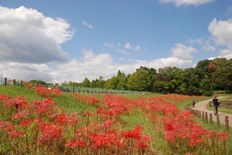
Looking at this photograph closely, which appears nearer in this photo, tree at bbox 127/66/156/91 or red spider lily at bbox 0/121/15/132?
red spider lily at bbox 0/121/15/132

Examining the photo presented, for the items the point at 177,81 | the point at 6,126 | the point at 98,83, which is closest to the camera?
the point at 6,126

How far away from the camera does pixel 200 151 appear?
10570 mm

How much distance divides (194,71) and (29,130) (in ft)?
318

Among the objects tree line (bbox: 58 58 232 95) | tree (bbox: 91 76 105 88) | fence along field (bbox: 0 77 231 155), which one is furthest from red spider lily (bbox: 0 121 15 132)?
tree (bbox: 91 76 105 88)

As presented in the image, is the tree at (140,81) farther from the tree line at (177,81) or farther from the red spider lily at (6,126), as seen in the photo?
the red spider lily at (6,126)

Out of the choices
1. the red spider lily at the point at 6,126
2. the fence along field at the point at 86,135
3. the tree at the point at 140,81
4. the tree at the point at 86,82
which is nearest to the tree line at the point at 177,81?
the tree at the point at 140,81

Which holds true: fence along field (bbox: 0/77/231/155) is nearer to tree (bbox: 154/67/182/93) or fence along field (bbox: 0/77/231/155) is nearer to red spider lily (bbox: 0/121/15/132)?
red spider lily (bbox: 0/121/15/132)

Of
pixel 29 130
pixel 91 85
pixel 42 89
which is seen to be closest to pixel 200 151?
pixel 29 130

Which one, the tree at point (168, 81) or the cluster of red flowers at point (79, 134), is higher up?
the tree at point (168, 81)

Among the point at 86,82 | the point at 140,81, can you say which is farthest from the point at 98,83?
the point at 140,81

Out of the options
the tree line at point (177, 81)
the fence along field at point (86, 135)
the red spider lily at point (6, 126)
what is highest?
the tree line at point (177, 81)

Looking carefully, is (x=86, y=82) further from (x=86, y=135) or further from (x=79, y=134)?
(x=79, y=134)

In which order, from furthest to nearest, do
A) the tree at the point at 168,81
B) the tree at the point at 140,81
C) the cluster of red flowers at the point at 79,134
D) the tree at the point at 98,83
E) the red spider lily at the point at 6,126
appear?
the tree at the point at 98,83 → the tree at the point at 140,81 → the tree at the point at 168,81 → the red spider lily at the point at 6,126 → the cluster of red flowers at the point at 79,134

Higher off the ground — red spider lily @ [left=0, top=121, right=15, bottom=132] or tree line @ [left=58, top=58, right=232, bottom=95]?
tree line @ [left=58, top=58, right=232, bottom=95]
